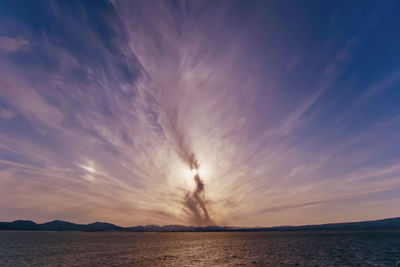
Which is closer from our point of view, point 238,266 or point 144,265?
point 238,266

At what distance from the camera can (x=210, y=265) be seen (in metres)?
54.9

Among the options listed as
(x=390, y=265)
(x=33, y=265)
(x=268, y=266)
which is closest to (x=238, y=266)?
(x=268, y=266)

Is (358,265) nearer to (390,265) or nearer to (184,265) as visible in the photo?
(390,265)

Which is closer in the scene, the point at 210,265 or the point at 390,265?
the point at 390,265

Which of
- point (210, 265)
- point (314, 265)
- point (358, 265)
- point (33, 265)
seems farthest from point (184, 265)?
point (358, 265)

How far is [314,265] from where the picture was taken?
171 ft

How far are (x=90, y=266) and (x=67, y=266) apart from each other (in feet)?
18.4

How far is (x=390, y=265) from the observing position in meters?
49.8

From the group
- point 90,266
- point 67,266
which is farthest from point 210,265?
point 67,266

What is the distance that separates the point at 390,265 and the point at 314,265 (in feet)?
55.7

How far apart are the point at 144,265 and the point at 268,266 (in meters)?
32.0

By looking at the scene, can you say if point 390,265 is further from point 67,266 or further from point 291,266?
point 67,266

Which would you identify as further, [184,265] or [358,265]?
[184,265]

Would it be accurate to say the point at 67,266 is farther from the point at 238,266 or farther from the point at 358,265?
the point at 358,265
